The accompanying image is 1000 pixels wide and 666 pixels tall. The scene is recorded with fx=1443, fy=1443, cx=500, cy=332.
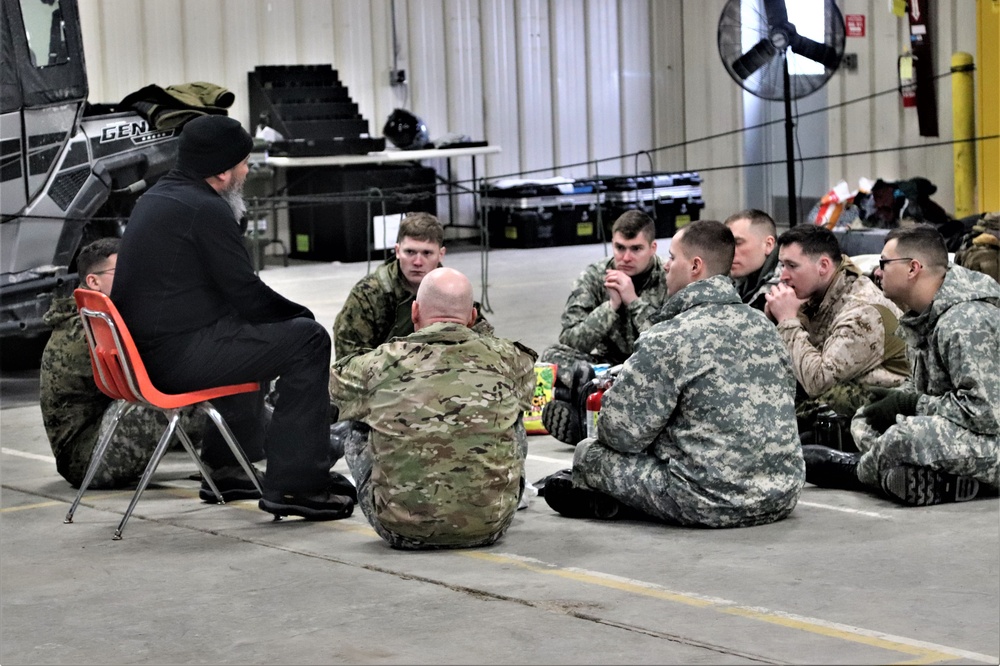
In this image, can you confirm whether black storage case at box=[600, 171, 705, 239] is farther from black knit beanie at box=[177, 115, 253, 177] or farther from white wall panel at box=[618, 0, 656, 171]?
black knit beanie at box=[177, 115, 253, 177]

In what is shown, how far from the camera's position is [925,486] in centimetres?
541

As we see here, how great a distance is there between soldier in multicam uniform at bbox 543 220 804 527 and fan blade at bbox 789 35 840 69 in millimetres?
6327

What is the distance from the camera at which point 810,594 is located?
4.25 m

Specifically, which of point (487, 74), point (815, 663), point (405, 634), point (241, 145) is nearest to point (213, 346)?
point (241, 145)

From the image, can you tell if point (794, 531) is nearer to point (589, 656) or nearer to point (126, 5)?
point (589, 656)

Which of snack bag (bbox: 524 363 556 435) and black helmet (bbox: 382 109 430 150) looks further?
black helmet (bbox: 382 109 430 150)

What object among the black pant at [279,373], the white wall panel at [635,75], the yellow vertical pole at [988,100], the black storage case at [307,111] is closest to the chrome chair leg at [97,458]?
the black pant at [279,373]

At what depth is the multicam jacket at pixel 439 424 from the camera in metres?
4.69

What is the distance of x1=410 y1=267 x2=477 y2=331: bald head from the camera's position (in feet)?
15.7

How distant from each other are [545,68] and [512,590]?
50.0ft

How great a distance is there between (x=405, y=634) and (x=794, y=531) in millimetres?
1712

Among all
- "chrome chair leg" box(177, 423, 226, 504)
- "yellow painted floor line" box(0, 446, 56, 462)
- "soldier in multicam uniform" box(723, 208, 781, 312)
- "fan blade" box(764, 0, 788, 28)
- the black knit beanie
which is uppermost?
"fan blade" box(764, 0, 788, 28)

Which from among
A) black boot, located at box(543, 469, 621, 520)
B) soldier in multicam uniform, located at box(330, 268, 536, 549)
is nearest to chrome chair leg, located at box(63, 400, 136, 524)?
soldier in multicam uniform, located at box(330, 268, 536, 549)

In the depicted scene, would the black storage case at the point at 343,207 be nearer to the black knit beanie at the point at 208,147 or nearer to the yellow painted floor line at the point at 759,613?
the black knit beanie at the point at 208,147
